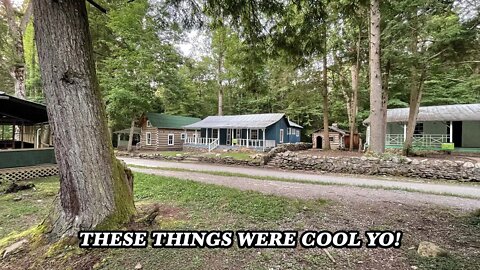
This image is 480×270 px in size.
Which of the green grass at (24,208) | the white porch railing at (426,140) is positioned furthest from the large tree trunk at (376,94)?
the green grass at (24,208)

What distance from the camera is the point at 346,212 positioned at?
436 cm

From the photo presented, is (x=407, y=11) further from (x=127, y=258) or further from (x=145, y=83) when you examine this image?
(x=145, y=83)

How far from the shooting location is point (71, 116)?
3.06 metres

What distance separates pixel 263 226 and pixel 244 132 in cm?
2111

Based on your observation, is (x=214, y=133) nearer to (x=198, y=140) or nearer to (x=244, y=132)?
(x=198, y=140)

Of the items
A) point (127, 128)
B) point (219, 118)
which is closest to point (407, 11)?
point (219, 118)

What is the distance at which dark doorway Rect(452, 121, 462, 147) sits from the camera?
19.0 meters

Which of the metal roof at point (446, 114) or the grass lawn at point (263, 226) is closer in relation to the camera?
the grass lawn at point (263, 226)

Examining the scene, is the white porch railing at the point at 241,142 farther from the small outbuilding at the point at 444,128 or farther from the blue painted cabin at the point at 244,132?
the small outbuilding at the point at 444,128

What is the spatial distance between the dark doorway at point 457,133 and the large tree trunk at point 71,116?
2398 centimetres

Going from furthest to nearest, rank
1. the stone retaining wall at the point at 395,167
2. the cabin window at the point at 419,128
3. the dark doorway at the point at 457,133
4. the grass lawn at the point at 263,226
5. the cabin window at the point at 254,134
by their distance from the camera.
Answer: the cabin window at the point at 254,134
the cabin window at the point at 419,128
the dark doorway at the point at 457,133
the stone retaining wall at the point at 395,167
the grass lawn at the point at 263,226

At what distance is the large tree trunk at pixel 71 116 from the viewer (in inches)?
119

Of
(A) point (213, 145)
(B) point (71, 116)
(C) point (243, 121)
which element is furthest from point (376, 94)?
→ (A) point (213, 145)

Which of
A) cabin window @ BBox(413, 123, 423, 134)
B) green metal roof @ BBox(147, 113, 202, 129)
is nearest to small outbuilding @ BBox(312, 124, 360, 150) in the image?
cabin window @ BBox(413, 123, 423, 134)
